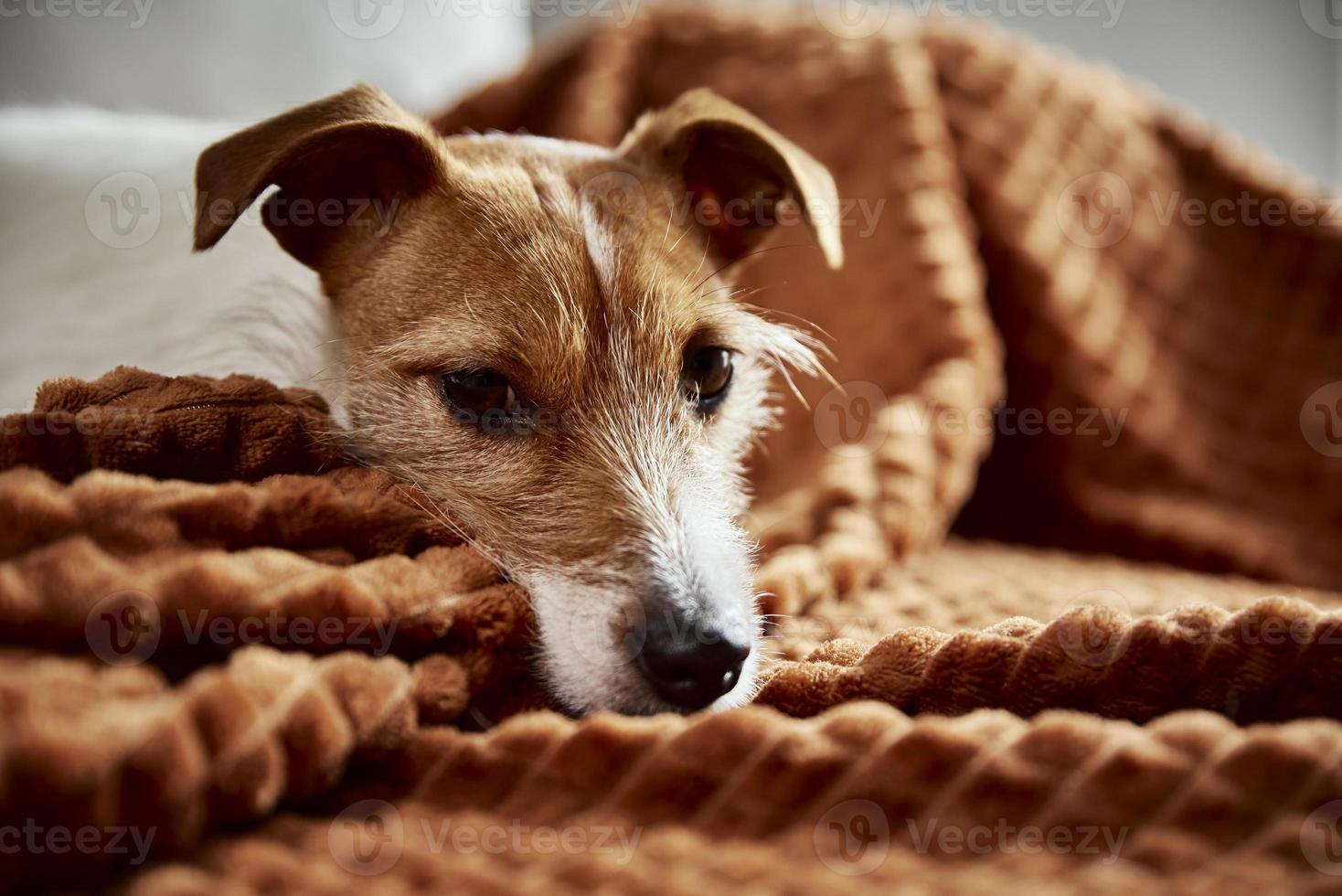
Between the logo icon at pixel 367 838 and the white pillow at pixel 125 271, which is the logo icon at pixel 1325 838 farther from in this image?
the white pillow at pixel 125 271

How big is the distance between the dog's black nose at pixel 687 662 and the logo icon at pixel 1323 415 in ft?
6.59

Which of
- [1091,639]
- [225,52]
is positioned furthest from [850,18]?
[1091,639]

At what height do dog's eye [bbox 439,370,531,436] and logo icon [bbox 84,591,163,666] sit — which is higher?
dog's eye [bbox 439,370,531,436]

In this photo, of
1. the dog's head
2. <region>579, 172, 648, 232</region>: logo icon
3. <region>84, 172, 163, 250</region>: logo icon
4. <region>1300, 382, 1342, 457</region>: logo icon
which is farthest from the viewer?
<region>1300, 382, 1342, 457</region>: logo icon

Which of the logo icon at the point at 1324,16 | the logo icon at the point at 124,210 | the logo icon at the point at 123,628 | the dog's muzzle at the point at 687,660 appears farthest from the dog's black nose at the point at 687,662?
the logo icon at the point at 1324,16

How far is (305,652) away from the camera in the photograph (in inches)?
33.8

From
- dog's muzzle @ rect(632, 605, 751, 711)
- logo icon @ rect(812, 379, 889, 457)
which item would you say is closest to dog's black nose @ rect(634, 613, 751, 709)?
dog's muzzle @ rect(632, 605, 751, 711)

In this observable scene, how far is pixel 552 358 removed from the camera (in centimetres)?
131

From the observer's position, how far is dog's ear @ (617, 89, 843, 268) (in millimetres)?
1615

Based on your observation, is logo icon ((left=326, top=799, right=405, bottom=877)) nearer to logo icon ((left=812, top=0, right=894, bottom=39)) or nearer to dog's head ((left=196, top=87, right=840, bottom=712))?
dog's head ((left=196, top=87, right=840, bottom=712))

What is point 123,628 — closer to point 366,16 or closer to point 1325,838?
point 1325,838

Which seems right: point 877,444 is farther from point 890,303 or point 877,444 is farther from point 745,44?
point 745,44

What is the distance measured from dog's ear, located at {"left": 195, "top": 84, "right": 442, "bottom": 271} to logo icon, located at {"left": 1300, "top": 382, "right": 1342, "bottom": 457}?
225cm

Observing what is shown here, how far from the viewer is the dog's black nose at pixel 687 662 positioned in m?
1.06
